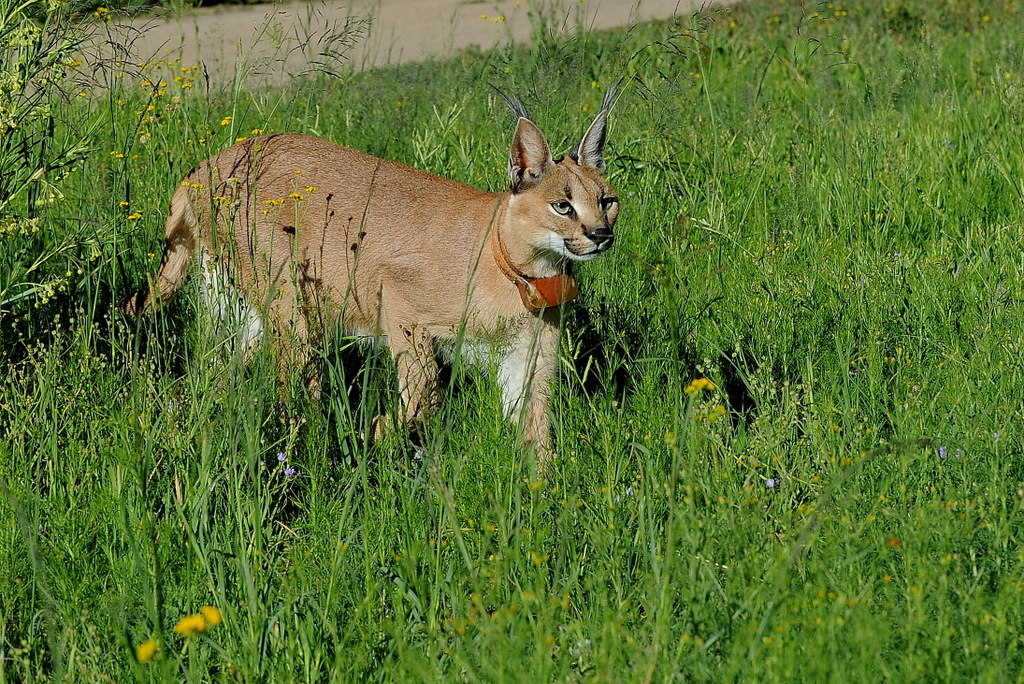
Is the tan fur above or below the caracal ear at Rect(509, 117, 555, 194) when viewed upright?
below

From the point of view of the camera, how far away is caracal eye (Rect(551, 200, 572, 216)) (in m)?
3.30

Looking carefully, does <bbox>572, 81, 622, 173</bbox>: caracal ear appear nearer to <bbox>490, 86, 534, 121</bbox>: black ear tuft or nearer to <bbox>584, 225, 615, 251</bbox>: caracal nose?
<bbox>490, 86, 534, 121</bbox>: black ear tuft

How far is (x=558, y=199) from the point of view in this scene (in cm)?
331

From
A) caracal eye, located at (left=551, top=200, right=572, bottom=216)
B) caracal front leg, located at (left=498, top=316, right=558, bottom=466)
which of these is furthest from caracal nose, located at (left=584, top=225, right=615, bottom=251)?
caracal front leg, located at (left=498, top=316, right=558, bottom=466)

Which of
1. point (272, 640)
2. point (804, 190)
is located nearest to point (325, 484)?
point (272, 640)

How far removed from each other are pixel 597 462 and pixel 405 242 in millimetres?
1305

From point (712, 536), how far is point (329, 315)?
1.87m

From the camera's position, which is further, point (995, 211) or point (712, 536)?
point (995, 211)

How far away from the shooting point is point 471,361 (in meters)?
3.43

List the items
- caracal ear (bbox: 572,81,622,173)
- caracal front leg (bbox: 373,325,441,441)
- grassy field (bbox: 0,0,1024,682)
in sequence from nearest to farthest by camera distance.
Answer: grassy field (bbox: 0,0,1024,682)
caracal front leg (bbox: 373,325,441,441)
caracal ear (bbox: 572,81,622,173)

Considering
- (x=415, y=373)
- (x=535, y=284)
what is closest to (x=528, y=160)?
(x=535, y=284)

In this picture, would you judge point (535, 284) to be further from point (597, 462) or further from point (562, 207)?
point (597, 462)

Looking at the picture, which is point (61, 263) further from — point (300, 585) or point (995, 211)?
point (995, 211)

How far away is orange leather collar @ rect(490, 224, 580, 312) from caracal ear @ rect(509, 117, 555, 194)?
186 mm
